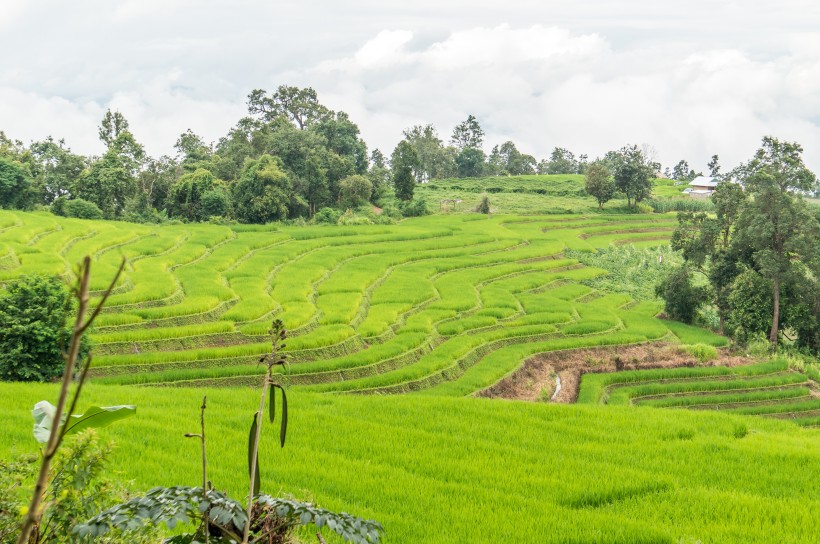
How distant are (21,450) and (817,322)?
76.0ft

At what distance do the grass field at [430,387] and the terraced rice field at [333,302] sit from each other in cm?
10

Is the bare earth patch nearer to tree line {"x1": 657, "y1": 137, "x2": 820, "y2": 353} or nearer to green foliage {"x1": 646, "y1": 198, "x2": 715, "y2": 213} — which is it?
tree line {"x1": 657, "y1": 137, "x2": 820, "y2": 353}

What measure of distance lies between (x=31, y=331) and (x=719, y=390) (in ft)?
53.6

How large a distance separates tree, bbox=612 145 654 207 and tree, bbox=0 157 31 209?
128 ft

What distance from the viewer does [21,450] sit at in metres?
7.02

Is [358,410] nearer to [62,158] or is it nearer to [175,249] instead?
[175,249]

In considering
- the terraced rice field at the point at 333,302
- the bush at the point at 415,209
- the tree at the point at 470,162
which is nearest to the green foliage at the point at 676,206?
the bush at the point at 415,209

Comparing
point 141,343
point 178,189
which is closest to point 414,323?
point 141,343

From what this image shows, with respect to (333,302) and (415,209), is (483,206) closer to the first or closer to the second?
(415,209)

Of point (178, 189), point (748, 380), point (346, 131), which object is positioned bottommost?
point (748, 380)

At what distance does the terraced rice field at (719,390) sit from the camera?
56.5 feet

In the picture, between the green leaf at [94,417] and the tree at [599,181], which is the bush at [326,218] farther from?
the green leaf at [94,417]

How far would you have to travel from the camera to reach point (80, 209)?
3606 centimetres

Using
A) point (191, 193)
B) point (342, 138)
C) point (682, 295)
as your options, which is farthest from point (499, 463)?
point (342, 138)
